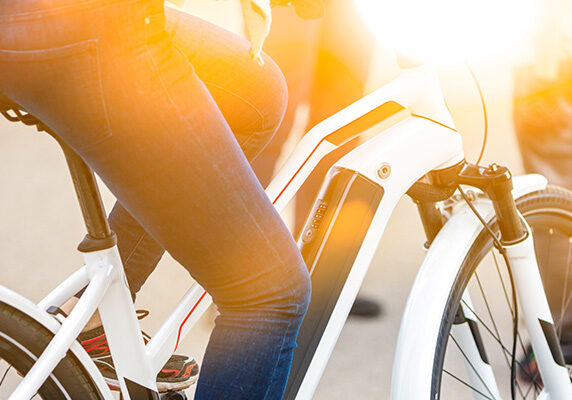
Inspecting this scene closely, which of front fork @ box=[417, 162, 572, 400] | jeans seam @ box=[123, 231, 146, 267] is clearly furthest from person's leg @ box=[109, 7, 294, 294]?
front fork @ box=[417, 162, 572, 400]

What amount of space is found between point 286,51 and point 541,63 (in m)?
0.93

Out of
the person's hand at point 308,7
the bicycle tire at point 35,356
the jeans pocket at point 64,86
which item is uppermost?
the person's hand at point 308,7

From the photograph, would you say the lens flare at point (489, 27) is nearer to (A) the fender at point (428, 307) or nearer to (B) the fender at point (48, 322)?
(A) the fender at point (428, 307)

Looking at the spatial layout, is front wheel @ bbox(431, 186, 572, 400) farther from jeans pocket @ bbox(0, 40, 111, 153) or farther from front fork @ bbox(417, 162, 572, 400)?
jeans pocket @ bbox(0, 40, 111, 153)

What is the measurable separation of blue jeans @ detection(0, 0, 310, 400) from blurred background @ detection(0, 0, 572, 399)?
1.07m

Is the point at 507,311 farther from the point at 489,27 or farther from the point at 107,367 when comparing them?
the point at 107,367

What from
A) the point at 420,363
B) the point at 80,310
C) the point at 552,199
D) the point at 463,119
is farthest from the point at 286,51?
the point at 80,310

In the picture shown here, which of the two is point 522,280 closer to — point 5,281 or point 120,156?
point 120,156

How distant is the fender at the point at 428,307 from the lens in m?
1.05

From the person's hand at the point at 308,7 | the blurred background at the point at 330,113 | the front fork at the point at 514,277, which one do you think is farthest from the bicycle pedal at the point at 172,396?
the blurred background at the point at 330,113

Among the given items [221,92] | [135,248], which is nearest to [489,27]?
[221,92]

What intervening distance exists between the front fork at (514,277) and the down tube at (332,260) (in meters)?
0.19

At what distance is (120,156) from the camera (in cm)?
66

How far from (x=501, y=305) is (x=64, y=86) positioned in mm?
1753
